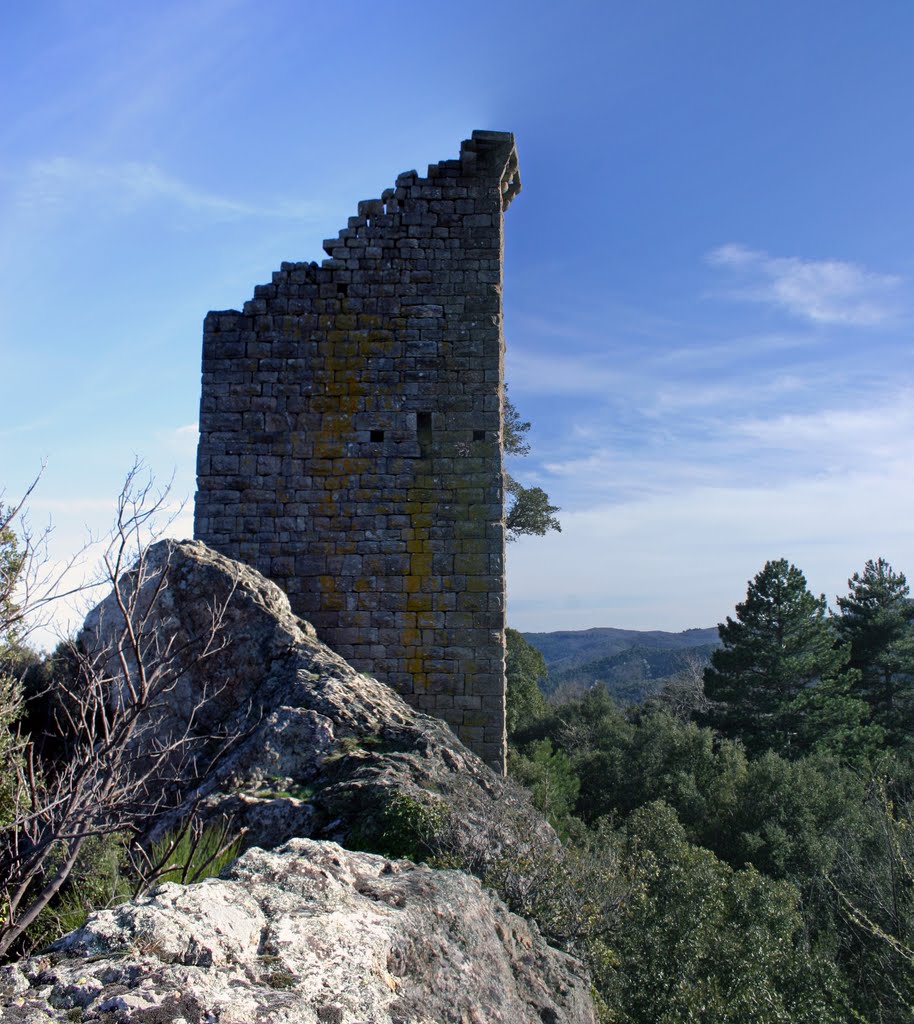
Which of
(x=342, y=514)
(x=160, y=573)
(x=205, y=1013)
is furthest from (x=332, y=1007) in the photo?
(x=342, y=514)

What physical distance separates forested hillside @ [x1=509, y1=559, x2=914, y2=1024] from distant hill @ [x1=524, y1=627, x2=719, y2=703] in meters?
21.7

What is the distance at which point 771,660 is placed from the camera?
24125mm

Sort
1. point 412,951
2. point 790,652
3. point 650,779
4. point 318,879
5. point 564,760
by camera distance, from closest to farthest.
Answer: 1. point 412,951
2. point 318,879
3. point 650,779
4. point 564,760
5. point 790,652

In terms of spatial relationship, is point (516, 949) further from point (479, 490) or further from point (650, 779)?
point (650, 779)

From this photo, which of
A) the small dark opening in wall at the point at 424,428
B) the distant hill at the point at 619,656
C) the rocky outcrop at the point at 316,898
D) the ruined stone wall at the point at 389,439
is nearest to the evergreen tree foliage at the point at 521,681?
the ruined stone wall at the point at 389,439

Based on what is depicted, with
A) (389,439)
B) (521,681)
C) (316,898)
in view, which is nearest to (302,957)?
(316,898)

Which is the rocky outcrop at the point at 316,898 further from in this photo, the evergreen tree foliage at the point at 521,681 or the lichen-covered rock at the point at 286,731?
the evergreen tree foliage at the point at 521,681

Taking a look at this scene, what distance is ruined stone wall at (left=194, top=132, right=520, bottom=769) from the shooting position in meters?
7.88

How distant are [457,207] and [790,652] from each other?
1980 cm

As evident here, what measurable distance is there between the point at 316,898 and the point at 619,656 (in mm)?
83943

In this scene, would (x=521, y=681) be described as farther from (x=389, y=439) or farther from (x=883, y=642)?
(x=389, y=439)

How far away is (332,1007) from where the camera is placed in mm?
2225

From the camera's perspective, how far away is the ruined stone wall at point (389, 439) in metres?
7.88

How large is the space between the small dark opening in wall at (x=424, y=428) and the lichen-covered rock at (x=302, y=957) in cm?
523
